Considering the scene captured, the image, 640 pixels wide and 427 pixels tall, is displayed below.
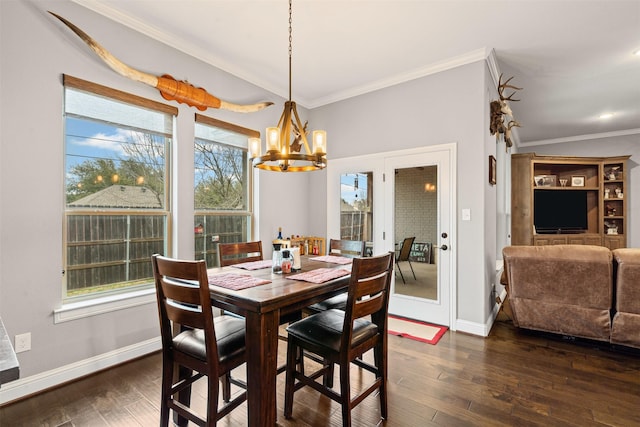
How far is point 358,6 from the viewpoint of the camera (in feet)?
8.36

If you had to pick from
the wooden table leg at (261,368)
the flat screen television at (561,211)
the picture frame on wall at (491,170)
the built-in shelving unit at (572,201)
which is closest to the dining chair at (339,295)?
the wooden table leg at (261,368)

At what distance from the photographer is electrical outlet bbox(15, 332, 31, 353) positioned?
2.12 metres

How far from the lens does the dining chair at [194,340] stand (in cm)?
150

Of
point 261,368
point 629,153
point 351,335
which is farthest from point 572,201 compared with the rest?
point 261,368

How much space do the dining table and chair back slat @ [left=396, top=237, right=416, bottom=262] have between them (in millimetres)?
1905

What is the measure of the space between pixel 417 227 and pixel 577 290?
1564 millimetres

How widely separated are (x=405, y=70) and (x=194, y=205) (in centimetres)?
282

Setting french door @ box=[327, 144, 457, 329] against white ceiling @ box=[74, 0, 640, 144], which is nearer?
white ceiling @ box=[74, 0, 640, 144]

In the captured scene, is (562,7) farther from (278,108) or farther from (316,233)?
(316,233)

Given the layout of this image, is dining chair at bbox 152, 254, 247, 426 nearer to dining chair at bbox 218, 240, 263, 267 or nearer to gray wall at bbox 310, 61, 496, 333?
dining chair at bbox 218, 240, 263, 267

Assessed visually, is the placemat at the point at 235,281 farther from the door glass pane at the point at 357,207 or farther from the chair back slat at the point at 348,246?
the door glass pane at the point at 357,207

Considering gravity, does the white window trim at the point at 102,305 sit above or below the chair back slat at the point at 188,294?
below

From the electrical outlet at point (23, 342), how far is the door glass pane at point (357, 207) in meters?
3.25

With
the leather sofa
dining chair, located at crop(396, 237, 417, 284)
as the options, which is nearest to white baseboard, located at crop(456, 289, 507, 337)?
the leather sofa
